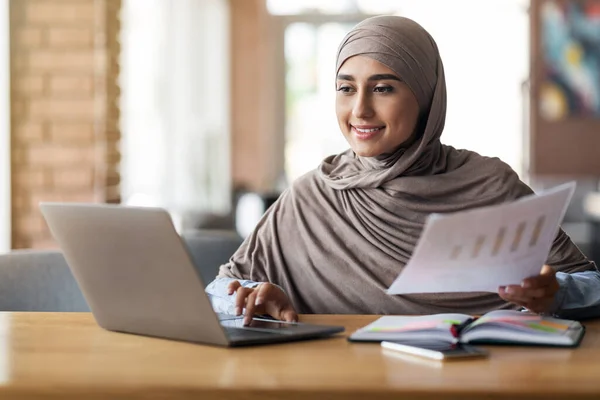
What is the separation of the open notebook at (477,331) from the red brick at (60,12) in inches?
94.9

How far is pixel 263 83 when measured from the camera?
8.65 m

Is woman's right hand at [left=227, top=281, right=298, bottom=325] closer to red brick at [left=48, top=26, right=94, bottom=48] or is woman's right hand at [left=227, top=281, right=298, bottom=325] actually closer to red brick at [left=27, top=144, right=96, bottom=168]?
red brick at [left=27, top=144, right=96, bottom=168]

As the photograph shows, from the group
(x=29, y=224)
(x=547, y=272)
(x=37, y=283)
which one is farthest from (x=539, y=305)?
(x=29, y=224)

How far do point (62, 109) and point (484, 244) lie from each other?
99.8 inches

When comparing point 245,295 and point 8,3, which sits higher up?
point 8,3

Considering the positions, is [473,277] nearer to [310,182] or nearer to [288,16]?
[310,182]

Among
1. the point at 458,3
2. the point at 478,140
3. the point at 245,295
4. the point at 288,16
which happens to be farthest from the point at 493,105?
the point at 245,295

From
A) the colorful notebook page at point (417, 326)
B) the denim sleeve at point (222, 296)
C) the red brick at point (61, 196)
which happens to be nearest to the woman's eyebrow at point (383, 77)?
the denim sleeve at point (222, 296)

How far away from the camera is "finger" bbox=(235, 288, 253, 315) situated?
1646 millimetres

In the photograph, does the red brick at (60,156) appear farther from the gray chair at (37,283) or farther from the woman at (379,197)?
the woman at (379,197)

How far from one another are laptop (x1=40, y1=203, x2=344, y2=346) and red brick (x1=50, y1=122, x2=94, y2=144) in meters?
2.07

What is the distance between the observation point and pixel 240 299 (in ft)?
5.41

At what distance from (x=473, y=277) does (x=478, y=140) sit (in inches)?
289

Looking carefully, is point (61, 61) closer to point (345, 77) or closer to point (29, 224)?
point (29, 224)
